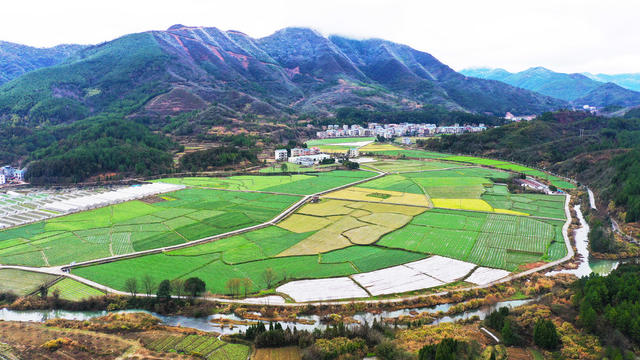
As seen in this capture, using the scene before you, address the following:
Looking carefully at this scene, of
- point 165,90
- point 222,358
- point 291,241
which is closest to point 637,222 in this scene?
point 291,241

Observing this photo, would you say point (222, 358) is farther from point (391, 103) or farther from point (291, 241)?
point (391, 103)

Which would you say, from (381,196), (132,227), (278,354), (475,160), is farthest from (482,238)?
(475,160)

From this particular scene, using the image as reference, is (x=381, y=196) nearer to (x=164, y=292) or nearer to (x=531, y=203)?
(x=531, y=203)

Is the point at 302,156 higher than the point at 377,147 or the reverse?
the reverse

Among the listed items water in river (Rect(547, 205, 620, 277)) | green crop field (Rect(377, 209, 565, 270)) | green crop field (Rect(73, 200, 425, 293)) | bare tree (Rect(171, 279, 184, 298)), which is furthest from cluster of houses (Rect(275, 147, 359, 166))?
bare tree (Rect(171, 279, 184, 298))

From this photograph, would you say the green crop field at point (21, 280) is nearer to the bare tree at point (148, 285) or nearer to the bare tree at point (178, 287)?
the bare tree at point (148, 285)

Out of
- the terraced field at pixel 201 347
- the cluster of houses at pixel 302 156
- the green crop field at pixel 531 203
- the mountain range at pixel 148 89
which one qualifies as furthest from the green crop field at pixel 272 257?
the mountain range at pixel 148 89
